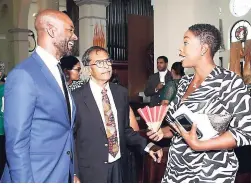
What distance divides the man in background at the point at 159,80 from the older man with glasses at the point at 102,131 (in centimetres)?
285

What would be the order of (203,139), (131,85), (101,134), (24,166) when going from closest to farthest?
1. (24,166)
2. (203,139)
3. (101,134)
4. (131,85)

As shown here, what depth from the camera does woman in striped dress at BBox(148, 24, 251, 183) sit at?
178 cm

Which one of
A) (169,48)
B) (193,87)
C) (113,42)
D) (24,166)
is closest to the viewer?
(24,166)

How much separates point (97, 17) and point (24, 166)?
27.4ft

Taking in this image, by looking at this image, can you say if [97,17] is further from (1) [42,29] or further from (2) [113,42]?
(1) [42,29]

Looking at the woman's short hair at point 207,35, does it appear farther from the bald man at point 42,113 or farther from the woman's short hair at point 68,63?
the woman's short hair at point 68,63

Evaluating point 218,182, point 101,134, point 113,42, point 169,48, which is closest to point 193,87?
point 218,182

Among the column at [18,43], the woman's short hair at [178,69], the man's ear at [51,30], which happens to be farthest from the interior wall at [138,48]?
the man's ear at [51,30]

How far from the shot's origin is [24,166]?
169cm

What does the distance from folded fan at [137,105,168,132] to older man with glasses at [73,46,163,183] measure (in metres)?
0.31

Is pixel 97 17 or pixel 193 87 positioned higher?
pixel 97 17

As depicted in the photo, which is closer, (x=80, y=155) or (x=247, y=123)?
(x=247, y=123)

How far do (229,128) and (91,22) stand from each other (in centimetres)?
812

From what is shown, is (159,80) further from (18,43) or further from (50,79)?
(18,43)
